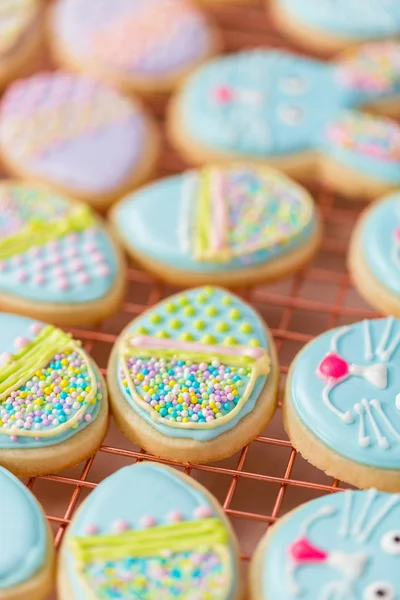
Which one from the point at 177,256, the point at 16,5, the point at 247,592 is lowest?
the point at 247,592

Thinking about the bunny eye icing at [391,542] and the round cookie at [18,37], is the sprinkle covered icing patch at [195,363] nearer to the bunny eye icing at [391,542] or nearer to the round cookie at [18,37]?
the bunny eye icing at [391,542]

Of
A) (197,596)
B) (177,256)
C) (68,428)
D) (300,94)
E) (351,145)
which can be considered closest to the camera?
(197,596)

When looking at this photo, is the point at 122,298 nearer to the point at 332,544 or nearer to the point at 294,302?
→ the point at 294,302

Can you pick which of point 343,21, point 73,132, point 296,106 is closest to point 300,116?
point 296,106

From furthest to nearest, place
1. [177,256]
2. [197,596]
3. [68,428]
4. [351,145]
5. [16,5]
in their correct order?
[16,5]
[351,145]
[177,256]
[68,428]
[197,596]

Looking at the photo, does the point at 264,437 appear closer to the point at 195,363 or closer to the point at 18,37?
the point at 195,363

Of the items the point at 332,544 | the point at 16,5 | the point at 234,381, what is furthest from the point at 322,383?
the point at 16,5
